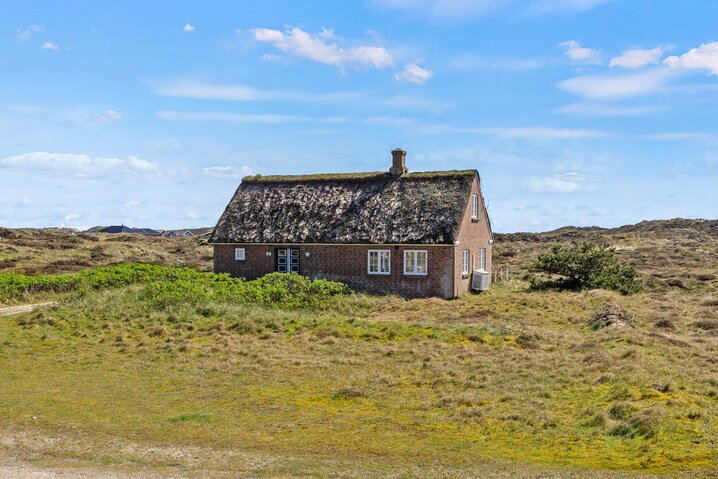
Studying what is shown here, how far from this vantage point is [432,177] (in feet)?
121

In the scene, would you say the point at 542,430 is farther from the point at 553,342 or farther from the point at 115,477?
the point at 553,342

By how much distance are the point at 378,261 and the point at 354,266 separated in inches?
53.7

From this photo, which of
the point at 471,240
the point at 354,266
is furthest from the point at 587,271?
the point at 354,266

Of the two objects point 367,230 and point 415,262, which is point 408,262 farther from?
point 367,230

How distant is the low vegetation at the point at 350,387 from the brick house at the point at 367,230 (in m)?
5.55

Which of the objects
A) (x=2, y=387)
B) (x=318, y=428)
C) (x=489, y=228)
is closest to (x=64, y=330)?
(x=2, y=387)

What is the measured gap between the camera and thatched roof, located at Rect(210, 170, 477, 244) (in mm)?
34531

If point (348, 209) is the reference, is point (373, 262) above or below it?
below

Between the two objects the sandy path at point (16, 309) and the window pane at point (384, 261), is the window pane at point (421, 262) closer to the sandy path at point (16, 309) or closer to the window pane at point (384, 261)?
the window pane at point (384, 261)

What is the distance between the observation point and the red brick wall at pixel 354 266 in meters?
→ 33.5

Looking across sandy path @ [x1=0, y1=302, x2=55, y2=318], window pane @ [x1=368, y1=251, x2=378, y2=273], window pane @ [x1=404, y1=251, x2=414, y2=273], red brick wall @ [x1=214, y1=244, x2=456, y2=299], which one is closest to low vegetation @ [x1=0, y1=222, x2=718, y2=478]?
sandy path @ [x1=0, y1=302, x2=55, y2=318]

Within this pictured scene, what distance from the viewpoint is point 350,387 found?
15.4 meters

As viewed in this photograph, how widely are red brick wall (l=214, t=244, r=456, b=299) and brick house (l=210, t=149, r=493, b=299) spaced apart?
0.16 feet

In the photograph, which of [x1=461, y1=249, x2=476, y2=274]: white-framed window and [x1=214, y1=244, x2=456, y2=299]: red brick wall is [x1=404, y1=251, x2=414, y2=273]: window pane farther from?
[x1=461, y1=249, x2=476, y2=274]: white-framed window
